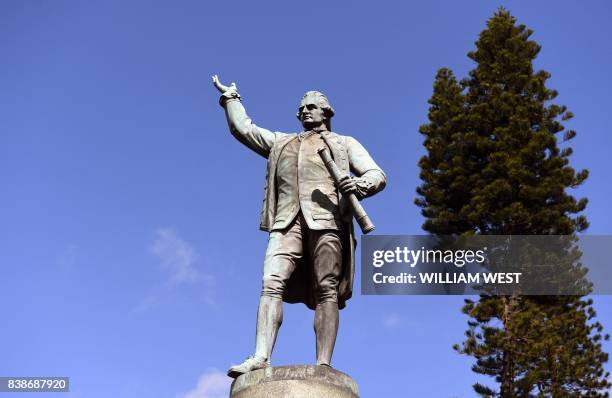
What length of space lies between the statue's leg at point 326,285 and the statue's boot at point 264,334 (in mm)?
333

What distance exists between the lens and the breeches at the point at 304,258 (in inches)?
309

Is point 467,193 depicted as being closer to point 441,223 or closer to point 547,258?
point 441,223

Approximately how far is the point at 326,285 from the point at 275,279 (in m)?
0.42

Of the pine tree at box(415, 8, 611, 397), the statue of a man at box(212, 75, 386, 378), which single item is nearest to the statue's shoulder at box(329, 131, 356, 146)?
the statue of a man at box(212, 75, 386, 378)

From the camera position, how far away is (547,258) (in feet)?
68.1

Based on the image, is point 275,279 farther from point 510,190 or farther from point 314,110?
point 510,190

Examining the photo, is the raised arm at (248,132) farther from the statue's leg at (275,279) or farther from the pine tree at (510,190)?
the pine tree at (510,190)

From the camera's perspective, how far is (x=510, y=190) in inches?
843

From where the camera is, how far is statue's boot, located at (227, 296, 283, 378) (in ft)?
24.1

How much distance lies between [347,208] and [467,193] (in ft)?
47.8

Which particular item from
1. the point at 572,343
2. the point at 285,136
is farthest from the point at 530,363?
the point at 285,136

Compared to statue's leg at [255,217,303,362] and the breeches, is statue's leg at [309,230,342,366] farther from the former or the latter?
statue's leg at [255,217,303,362]

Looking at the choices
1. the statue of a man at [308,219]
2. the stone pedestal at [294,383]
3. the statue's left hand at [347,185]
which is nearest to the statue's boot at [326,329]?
the statue of a man at [308,219]

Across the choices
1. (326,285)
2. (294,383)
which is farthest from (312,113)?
(294,383)
